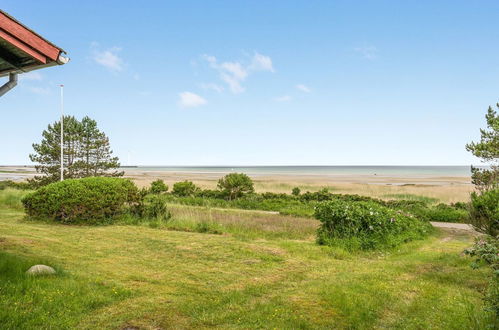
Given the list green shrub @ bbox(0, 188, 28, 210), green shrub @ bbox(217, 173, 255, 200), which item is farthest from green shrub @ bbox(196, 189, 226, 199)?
green shrub @ bbox(0, 188, 28, 210)

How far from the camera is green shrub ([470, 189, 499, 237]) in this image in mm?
7219

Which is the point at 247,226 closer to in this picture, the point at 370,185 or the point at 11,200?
the point at 11,200

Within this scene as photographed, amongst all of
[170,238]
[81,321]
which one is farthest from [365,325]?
[170,238]

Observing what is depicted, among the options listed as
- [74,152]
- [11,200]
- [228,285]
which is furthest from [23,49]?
[74,152]

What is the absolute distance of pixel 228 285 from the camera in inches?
242

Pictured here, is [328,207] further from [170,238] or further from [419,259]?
[170,238]

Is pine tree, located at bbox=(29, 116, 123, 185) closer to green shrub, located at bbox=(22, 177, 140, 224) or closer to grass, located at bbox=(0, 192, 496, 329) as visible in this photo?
green shrub, located at bbox=(22, 177, 140, 224)

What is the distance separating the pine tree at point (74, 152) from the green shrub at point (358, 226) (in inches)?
982

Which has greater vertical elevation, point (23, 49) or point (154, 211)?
point (23, 49)

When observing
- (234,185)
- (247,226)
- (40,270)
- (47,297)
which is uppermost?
(234,185)

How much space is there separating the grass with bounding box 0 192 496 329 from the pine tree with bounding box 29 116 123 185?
2010 cm

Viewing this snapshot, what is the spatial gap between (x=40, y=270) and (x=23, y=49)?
3.70 metres

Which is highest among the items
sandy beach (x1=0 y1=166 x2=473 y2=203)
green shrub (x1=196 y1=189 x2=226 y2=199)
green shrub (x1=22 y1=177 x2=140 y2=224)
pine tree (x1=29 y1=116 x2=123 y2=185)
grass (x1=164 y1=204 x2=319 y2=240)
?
pine tree (x1=29 y1=116 x2=123 y2=185)

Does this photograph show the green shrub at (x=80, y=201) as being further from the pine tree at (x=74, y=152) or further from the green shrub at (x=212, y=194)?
the pine tree at (x=74, y=152)
